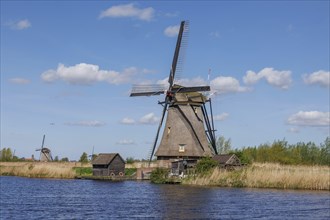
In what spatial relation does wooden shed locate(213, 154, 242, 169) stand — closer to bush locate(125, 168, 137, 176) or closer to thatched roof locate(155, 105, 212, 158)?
thatched roof locate(155, 105, 212, 158)

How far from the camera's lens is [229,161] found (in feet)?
129

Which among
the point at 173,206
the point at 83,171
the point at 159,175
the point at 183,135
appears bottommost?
the point at 173,206

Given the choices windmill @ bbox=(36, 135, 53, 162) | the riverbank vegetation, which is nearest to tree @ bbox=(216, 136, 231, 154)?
the riverbank vegetation

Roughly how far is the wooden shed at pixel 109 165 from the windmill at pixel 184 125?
20.7ft

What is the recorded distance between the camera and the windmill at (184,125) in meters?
42.9

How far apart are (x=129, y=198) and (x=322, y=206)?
9.86 metres

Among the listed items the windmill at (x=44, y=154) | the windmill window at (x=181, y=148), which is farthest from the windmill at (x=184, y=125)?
the windmill at (x=44, y=154)

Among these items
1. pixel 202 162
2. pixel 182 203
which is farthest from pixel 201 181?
pixel 182 203

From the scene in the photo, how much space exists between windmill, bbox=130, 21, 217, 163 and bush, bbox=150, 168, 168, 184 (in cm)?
248

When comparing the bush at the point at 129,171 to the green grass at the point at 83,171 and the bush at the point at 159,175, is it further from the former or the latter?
the bush at the point at 159,175

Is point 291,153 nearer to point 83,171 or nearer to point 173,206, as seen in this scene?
point 83,171

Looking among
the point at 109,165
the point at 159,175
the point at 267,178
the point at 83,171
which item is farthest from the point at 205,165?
the point at 83,171

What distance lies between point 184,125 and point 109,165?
10.0 m

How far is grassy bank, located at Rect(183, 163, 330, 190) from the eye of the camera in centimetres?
3222
